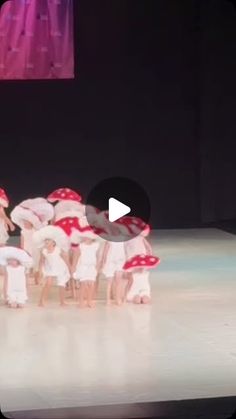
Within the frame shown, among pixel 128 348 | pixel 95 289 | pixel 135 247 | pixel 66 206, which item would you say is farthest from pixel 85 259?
pixel 128 348

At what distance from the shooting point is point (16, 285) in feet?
16.1

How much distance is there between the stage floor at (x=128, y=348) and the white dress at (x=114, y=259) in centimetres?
19

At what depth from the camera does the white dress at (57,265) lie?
15.8 ft

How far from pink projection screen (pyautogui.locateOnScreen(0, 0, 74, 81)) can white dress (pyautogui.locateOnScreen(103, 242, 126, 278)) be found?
238cm

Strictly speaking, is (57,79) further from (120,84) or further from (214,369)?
(214,369)

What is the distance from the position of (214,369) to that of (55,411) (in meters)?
0.97

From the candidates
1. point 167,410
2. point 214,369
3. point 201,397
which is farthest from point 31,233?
point 167,410

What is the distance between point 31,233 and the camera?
5.45 meters

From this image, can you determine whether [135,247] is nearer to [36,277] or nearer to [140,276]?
[140,276]

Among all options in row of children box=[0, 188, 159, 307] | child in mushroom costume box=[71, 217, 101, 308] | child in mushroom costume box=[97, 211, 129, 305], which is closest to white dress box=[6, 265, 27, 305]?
row of children box=[0, 188, 159, 307]

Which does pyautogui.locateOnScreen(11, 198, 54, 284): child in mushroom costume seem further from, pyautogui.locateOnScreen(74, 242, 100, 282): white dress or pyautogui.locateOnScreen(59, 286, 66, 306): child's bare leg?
pyautogui.locateOnScreen(74, 242, 100, 282): white dress

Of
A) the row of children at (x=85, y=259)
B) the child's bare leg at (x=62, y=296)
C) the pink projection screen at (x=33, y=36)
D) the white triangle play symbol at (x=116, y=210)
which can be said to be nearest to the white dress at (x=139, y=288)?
the row of children at (x=85, y=259)

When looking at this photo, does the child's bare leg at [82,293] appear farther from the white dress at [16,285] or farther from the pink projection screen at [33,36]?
the pink projection screen at [33,36]
